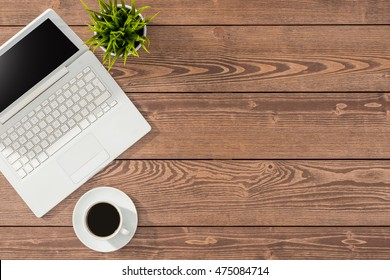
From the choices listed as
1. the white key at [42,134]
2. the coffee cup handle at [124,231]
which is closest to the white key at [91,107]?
the white key at [42,134]

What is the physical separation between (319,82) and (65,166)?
22.3 inches

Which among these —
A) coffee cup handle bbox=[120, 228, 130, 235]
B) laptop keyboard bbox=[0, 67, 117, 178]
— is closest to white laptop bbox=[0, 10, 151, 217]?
laptop keyboard bbox=[0, 67, 117, 178]

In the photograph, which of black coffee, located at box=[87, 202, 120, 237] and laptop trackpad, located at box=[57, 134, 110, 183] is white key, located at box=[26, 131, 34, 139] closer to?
laptop trackpad, located at box=[57, 134, 110, 183]

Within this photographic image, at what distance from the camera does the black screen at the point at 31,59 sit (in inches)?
38.8

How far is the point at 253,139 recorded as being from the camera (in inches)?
40.5

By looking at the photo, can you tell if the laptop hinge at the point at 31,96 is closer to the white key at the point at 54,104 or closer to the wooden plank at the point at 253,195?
the white key at the point at 54,104

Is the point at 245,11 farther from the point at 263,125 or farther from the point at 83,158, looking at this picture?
the point at 83,158

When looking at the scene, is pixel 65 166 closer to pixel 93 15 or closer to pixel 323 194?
pixel 93 15

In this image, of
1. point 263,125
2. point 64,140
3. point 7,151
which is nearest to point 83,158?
point 64,140

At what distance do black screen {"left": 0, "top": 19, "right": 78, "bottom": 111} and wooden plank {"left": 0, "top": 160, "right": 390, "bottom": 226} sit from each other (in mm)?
227

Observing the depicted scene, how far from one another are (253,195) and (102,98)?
1.25ft

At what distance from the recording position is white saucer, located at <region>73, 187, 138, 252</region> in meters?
1.01

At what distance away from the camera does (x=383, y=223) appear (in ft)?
3.36

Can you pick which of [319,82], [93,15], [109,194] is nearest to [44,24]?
[93,15]
